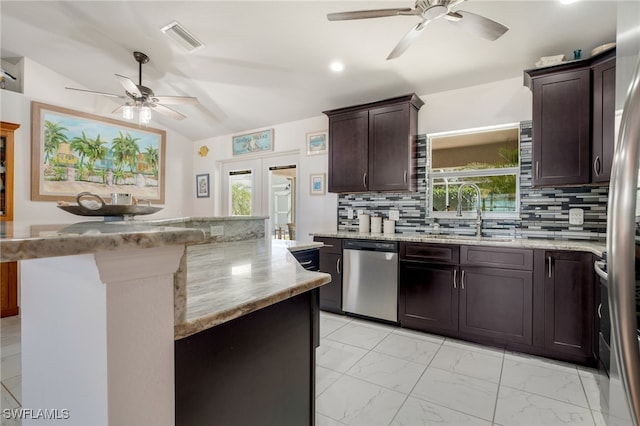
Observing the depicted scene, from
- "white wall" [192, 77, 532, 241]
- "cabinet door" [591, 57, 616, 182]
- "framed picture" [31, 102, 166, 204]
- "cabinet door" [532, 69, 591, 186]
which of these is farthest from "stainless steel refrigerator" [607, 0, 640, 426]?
"framed picture" [31, 102, 166, 204]

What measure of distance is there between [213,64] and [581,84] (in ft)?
11.3

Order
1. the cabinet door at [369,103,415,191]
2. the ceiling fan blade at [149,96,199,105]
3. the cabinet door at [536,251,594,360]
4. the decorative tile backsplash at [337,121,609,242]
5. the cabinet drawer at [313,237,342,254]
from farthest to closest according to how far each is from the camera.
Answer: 1. the cabinet drawer at [313,237,342,254]
2. the cabinet door at [369,103,415,191]
3. the ceiling fan blade at [149,96,199,105]
4. the decorative tile backsplash at [337,121,609,242]
5. the cabinet door at [536,251,594,360]

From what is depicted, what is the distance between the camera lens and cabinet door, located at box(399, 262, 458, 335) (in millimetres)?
2748

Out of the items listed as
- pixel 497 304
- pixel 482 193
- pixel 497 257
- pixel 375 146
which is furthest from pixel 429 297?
pixel 375 146

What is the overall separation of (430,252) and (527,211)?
1.04m

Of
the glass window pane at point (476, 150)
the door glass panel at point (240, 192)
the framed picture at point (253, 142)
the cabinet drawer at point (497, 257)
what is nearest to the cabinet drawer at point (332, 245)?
the cabinet drawer at point (497, 257)

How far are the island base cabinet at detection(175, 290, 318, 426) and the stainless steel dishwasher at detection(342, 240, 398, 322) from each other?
1.97 meters

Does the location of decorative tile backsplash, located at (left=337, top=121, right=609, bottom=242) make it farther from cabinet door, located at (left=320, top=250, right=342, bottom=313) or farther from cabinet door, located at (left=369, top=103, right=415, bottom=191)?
cabinet door, located at (left=320, top=250, right=342, bottom=313)

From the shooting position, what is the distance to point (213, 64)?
3.36 meters

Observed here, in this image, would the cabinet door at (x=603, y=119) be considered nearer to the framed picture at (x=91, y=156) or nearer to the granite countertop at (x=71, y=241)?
the granite countertop at (x=71, y=241)

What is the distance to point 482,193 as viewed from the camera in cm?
321

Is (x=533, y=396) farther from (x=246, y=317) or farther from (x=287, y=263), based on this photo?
(x=246, y=317)

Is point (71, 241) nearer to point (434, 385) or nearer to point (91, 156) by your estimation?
point (434, 385)

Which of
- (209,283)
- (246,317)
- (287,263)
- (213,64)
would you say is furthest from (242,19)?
(246,317)
